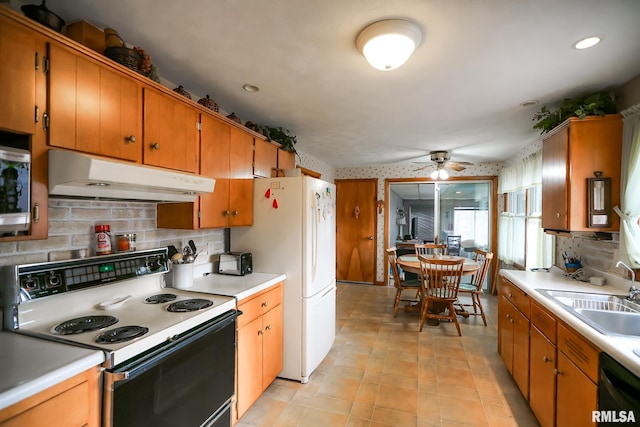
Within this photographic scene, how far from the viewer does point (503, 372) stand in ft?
8.72

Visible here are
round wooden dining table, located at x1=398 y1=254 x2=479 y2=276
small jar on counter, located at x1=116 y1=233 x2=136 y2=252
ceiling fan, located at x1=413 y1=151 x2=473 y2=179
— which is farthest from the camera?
ceiling fan, located at x1=413 y1=151 x2=473 y2=179

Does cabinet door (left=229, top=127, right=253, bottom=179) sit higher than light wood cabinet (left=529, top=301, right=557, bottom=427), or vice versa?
cabinet door (left=229, top=127, right=253, bottom=179)

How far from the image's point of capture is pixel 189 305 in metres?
1.70

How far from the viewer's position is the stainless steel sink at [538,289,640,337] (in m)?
1.70

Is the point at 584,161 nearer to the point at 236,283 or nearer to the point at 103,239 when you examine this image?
the point at 236,283

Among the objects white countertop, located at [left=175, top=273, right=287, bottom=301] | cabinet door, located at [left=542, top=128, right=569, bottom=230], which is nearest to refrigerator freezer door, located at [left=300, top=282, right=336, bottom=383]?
white countertop, located at [left=175, top=273, right=287, bottom=301]

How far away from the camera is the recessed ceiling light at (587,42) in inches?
61.8

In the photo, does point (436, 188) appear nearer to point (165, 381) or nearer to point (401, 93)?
point (401, 93)

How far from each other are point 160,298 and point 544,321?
2.38 metres

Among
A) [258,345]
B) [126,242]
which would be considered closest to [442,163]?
[258,345]

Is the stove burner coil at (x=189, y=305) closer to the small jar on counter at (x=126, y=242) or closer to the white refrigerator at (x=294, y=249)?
the small jar on counter at (x=126, y=242)

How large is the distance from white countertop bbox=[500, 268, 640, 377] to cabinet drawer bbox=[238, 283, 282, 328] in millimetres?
1838

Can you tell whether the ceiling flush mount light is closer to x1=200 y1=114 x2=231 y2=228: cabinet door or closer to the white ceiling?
the white ceiling

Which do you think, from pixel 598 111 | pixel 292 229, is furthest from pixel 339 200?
pixel 598 111
